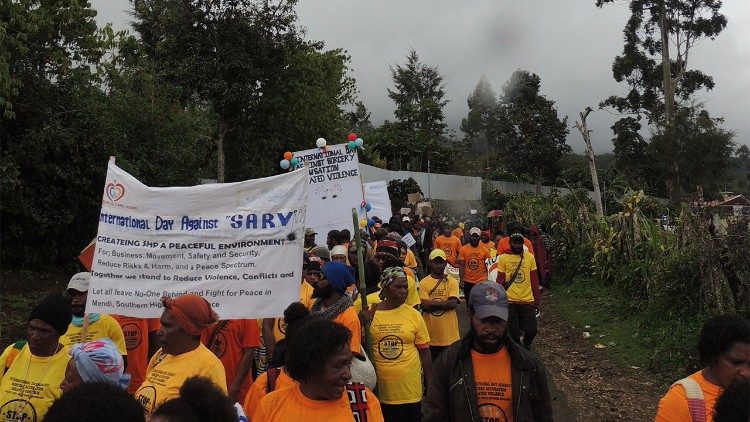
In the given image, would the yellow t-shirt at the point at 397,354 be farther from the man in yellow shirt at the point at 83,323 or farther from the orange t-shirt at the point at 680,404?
the orange t-shirt at the point at 680,404

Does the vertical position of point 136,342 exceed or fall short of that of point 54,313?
it falls short

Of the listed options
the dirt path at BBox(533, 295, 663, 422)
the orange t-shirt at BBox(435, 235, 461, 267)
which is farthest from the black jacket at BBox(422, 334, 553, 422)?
the orange t-shirt at BBox(435, 235, 461, 267)

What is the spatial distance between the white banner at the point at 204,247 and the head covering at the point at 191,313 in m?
0.73

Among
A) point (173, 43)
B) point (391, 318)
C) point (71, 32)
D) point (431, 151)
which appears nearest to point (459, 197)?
point (431, 151)

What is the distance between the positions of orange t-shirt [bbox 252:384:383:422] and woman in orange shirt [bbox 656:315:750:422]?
129 centimetres

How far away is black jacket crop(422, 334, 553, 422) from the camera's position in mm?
3258

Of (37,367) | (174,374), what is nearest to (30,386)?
(37,367)

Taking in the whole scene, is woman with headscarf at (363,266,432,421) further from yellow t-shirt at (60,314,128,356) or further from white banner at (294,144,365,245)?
white banner at (294,144,365,245)

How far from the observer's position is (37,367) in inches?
137

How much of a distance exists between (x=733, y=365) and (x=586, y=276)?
39.7ft

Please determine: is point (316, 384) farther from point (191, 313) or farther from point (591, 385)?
point (591, 385)

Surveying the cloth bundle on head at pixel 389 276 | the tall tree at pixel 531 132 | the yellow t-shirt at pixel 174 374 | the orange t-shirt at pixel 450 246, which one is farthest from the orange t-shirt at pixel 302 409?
the tall tree at pixel 531 132

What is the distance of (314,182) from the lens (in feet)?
33.6

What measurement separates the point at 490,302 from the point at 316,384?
3.60ft
